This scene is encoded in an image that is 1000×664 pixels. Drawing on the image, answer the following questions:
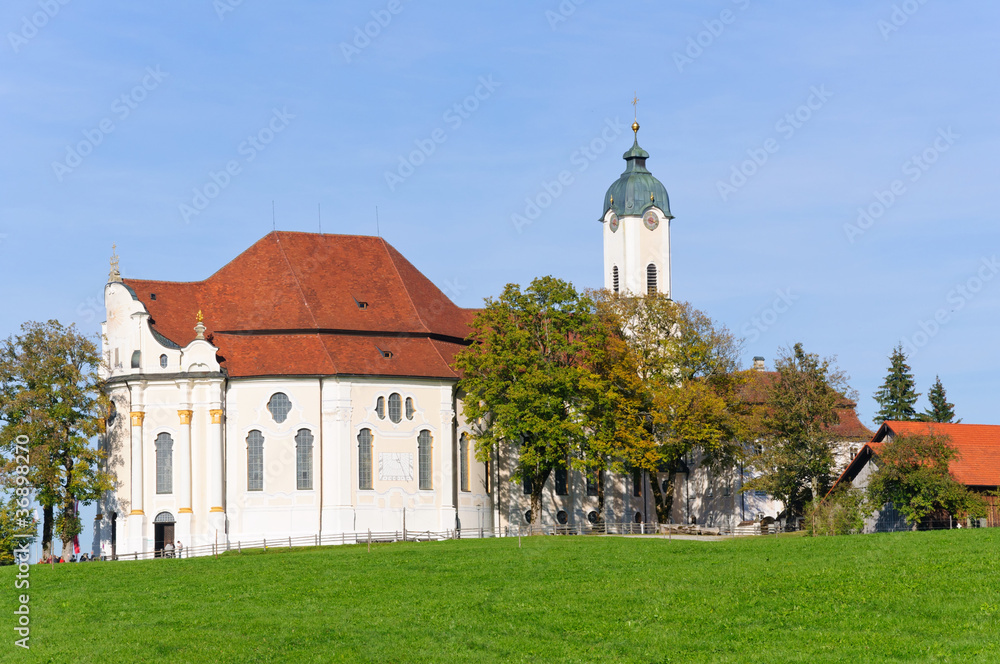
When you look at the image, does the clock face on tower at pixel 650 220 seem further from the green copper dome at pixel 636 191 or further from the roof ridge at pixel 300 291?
the roof ridge at pixel 300 291

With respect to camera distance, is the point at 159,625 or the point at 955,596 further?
the point at 159,625

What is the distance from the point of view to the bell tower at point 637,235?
79500 millimetres

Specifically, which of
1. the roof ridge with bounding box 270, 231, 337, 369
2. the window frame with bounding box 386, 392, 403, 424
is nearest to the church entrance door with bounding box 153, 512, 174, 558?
the roof ridge with bounding box 270, 231, 337, 369

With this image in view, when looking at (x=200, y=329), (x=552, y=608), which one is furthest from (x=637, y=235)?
(x=552, y=608)

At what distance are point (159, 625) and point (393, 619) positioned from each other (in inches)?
208

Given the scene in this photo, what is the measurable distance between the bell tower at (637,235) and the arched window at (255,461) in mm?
25094

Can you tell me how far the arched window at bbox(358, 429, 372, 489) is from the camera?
62.8 m

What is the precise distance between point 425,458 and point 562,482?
28.4 feet

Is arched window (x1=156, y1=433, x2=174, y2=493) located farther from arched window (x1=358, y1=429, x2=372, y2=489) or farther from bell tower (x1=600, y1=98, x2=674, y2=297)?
bell tower (x1=600, y1=98, x2=674, y2=297)

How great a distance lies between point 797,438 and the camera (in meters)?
58.8

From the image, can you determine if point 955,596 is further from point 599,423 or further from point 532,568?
point 599,423

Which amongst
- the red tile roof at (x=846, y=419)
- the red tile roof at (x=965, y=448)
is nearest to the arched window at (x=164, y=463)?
the red tile roof at (x=846, y=419)

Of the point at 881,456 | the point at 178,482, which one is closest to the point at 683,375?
the point at 881,456

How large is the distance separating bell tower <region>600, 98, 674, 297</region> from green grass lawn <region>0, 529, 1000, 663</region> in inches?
1512
